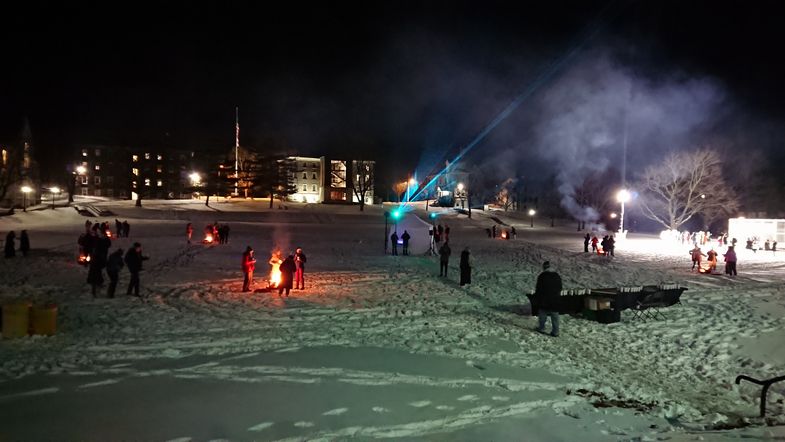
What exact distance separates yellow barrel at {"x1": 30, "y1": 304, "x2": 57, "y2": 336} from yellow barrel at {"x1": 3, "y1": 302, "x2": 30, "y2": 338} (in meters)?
0.16

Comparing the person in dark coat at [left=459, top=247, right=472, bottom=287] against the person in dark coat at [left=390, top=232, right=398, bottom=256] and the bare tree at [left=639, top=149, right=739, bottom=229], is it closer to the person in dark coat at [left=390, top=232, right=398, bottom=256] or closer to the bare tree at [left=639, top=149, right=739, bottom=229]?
the person in dark coat at [left=390, top=232, right=398, bottom=256]

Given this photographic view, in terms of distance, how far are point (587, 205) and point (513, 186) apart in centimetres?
1570

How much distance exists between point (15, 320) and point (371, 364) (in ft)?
20.3

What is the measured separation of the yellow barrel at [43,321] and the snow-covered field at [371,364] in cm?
28

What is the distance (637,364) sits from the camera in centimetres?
924

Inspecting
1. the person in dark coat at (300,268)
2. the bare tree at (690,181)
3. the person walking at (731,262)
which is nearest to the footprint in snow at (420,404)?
the person in dark coat at (300,268)

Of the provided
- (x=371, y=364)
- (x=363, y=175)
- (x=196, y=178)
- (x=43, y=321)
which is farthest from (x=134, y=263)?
→ (x=363, y=175)

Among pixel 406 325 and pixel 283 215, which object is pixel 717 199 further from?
pixel 406 325

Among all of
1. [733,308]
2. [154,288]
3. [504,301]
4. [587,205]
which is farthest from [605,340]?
[587,205]

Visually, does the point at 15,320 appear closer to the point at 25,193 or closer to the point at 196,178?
the point at 25,193

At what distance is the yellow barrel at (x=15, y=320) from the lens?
8625 millimetres

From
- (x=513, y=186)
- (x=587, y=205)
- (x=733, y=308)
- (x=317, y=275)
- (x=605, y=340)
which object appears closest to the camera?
(x=605, y=340)

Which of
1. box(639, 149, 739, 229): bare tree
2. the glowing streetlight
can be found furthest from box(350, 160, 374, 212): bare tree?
box(639, 149, 739, 229): bare tree

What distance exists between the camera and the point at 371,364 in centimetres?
782
